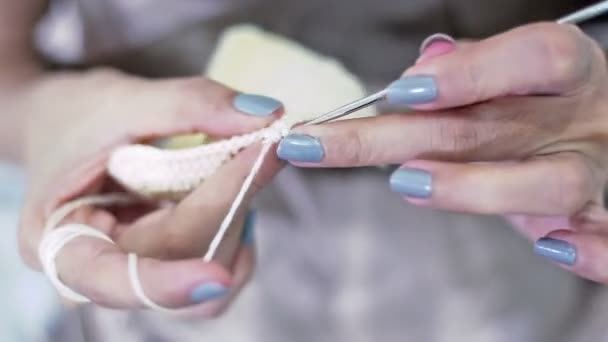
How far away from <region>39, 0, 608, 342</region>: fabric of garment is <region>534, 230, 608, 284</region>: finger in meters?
0.15

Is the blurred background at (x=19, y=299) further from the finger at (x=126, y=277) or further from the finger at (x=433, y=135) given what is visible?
the finger at (x=433, y=135)

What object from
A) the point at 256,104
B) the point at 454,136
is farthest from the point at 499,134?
the point at 256,104

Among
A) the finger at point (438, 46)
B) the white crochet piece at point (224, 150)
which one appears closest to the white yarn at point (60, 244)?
the white crochet piece at point (224, 150)

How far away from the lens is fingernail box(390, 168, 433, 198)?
16.5 inches

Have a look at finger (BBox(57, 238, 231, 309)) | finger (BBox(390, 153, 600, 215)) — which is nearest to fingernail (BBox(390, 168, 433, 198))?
finger (BBox(390, 153, 600, 215))

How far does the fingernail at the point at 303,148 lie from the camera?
1.34 feet

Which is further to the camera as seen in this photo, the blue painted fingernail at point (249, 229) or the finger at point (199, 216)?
the blue painted fingernail at point (249, 229)

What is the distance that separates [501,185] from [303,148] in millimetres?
121

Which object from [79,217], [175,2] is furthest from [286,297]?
[175,2]

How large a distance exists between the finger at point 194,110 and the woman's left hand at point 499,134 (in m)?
0.05

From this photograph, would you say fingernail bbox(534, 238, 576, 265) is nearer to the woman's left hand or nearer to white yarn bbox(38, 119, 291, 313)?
the woman's left hand

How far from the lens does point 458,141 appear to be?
436 mm

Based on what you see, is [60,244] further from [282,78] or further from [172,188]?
[282,78]

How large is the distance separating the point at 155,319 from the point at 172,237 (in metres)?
0.13
